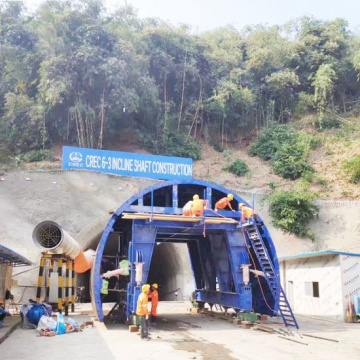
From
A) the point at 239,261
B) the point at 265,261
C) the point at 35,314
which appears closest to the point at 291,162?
the point at 265,261

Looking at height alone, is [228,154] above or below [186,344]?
above

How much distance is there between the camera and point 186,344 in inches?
378

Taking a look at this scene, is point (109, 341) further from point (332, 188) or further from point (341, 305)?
point (332, 188)

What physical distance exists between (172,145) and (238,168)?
5.87 metres

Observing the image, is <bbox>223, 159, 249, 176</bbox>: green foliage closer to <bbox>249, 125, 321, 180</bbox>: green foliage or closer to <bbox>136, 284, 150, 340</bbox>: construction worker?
<bbox>249, 125, 321, 180</bbox>: green foliage

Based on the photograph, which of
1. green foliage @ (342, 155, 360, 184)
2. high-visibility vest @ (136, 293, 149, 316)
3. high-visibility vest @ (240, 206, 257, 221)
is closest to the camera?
high-visibility vest @ (136, 293, 149, 316)

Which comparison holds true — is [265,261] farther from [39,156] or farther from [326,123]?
[326,123]

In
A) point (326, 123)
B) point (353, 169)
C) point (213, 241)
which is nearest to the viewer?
point (213, 241)

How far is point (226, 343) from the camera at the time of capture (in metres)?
9.63

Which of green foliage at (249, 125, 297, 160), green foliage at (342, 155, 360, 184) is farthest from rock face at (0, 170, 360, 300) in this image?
green foliage at (249, 125, 297, 160)

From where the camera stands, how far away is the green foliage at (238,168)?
1233 inches

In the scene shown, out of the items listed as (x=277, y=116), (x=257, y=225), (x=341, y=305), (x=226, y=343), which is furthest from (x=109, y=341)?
(x=277, y=116)

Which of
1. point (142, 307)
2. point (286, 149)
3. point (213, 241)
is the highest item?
point (286, 149)

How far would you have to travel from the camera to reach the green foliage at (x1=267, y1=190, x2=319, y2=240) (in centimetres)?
2466
